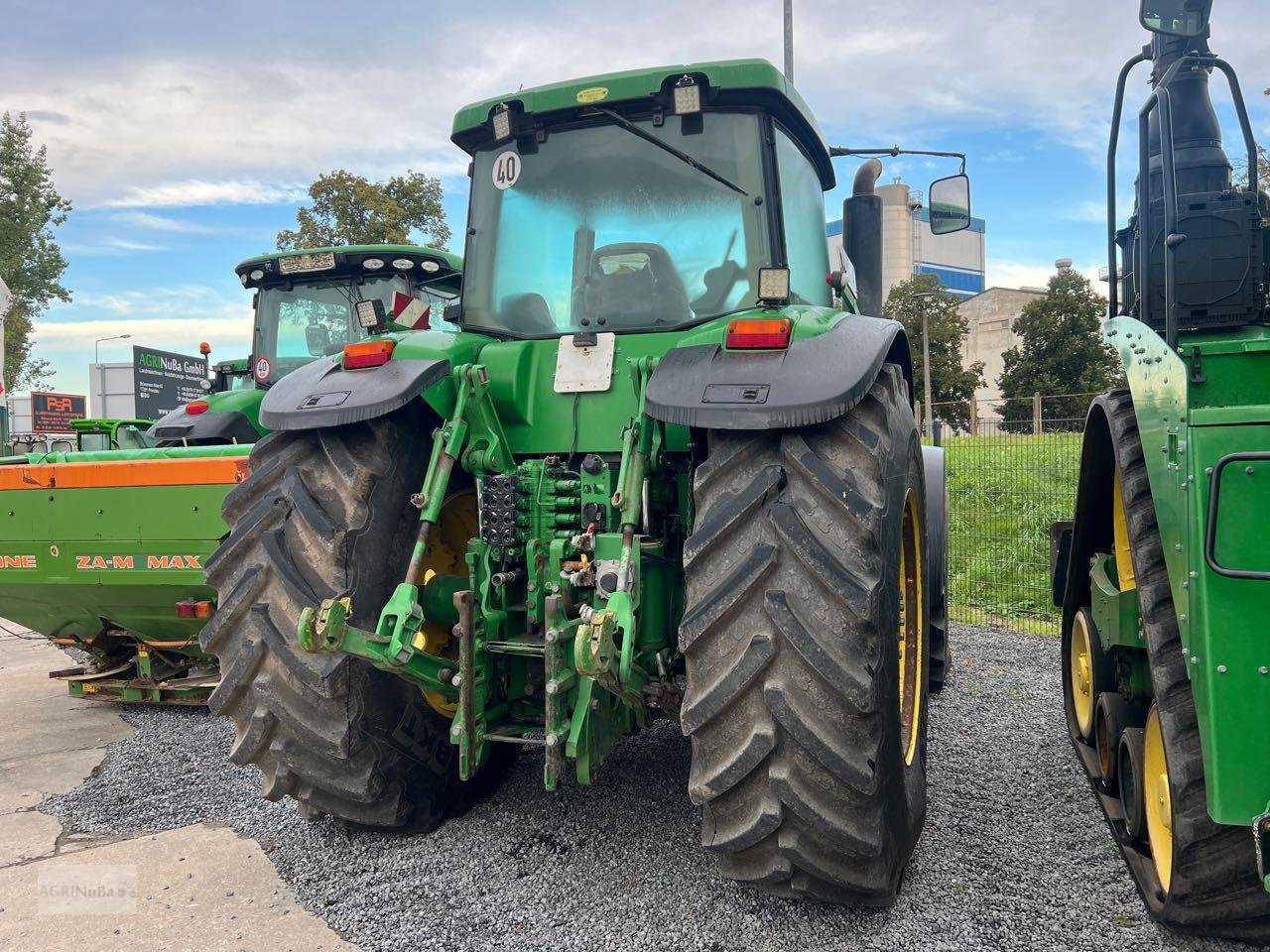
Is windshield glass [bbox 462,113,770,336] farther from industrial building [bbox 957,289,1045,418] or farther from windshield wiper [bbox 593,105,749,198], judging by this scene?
industrial building [bbox 957,289,1045,418]

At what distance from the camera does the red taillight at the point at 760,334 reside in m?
2.78

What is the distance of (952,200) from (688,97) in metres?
1.39

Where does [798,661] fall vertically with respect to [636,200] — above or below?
below

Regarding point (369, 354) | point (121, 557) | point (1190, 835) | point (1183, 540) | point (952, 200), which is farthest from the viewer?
point (121, 557)

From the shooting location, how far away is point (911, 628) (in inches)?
144

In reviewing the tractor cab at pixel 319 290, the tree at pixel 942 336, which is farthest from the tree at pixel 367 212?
the tree at pixel 942 336

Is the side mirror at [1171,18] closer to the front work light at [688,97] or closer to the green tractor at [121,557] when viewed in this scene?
the front work light at [688,97]

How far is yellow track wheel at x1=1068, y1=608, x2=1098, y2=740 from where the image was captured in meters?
4.09

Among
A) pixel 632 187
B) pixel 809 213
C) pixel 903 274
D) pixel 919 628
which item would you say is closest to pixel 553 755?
pixel 919 628

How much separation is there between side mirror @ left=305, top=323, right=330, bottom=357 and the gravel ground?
3913 millimetres

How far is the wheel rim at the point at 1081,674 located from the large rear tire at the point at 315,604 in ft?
9.17

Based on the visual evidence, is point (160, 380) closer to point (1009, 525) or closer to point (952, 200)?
point (1009, 525)

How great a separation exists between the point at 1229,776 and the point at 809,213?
266 centimetres

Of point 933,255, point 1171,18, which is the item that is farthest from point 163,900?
point 933,255
